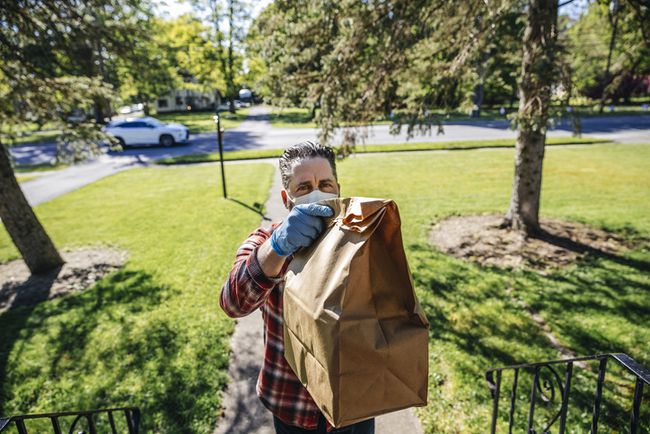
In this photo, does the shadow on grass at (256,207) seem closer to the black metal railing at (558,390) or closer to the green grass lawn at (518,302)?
the green grass lawn at (518,302)

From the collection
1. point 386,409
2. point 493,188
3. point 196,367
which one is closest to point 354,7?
point 196,367

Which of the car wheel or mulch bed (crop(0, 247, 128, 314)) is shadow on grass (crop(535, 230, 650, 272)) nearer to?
mulch bed (crop(0, 247, 128, 314))

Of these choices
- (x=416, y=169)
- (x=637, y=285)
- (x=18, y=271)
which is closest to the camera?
(x=637, y=285)

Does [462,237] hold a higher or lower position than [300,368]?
lower

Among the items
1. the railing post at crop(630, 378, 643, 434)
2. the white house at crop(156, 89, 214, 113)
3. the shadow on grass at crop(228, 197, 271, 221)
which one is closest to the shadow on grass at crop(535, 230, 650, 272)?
the railing post at crop(630, 378, 643, 434)

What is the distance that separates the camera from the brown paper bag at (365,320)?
1.09 meters

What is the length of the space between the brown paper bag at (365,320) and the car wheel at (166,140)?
2046 centimetres

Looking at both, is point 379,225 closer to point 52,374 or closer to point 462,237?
point 52,374

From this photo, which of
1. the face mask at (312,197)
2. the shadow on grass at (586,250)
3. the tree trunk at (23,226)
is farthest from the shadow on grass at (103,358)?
the shadow on grass at (586,250)

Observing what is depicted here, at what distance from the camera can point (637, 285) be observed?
5.14m

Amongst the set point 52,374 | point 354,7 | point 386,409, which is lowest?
point 52,374

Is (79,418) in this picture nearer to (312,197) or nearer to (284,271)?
(284,271)

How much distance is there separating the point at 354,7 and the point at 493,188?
6.95 meters

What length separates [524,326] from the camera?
172 inches
